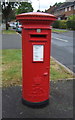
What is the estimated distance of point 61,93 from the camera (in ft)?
14.4

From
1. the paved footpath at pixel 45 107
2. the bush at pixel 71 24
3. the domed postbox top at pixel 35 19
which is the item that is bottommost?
the paved footpath at pixel 45 107

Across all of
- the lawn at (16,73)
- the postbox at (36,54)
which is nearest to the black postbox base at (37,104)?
the postbox at (36,54)

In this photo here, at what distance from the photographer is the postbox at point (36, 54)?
11.4 feet

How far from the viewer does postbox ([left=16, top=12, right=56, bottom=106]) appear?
3.46m

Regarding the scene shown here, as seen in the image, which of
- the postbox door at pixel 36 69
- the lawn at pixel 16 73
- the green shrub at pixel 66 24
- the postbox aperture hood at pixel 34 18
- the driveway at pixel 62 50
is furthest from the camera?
the green shrub at pixel 66 24

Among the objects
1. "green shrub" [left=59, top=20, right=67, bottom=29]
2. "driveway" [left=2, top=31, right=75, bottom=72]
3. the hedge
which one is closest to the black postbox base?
"driveway" [left=2, top=31, right=75, bottom=72]

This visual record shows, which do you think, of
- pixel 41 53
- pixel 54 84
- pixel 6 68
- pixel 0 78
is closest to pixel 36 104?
pixel 41 53

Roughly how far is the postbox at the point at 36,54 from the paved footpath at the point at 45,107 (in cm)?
17

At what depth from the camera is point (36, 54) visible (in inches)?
142

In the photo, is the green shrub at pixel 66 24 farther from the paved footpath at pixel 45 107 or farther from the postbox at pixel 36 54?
the postbox at pixel 36 54

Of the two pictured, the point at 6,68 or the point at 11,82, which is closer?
the point at 11,82

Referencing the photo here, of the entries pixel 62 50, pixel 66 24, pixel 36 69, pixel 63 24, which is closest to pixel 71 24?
pixel 66 24

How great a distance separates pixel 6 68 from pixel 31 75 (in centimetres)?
284

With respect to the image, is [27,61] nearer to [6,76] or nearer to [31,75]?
[31,75]
